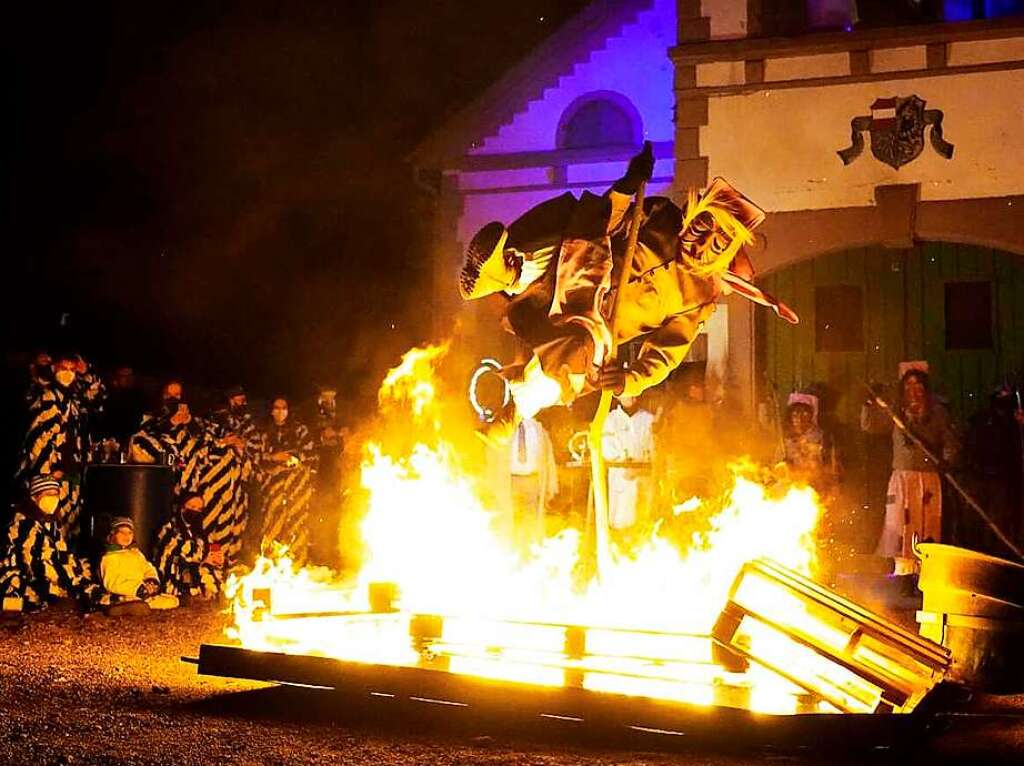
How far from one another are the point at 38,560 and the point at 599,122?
851 centimetres

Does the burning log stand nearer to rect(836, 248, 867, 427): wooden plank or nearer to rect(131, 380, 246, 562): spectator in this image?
rect(836, 248, 867, 427): wooden plank

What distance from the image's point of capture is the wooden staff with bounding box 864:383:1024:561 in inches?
387

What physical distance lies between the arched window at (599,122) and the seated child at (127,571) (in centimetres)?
742

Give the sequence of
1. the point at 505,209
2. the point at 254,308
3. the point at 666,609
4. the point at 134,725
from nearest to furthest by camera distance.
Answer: the point at 134,725 → the point at 666,609 → the point at 505,209 → the point at 254,308

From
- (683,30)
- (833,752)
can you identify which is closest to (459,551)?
(833,752)

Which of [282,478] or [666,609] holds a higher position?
[282,478]

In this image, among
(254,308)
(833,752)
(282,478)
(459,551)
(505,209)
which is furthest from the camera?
(254,308)

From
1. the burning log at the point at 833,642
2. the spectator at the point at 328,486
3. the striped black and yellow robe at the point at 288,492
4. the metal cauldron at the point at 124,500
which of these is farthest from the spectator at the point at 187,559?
the burning log at the point at 833,642

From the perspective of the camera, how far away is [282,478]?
12.0 m

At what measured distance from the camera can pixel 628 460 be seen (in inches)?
451

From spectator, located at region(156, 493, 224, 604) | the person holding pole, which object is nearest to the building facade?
the person holding pole

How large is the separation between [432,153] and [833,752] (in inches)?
436

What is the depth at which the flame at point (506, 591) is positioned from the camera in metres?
6.33

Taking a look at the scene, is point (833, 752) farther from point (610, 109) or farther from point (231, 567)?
point (610, 109)
